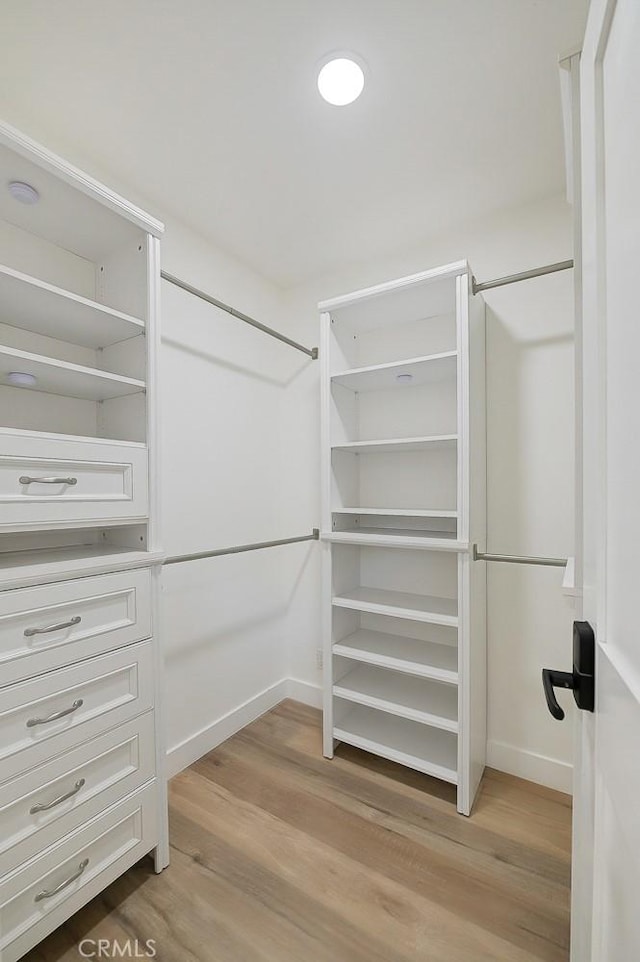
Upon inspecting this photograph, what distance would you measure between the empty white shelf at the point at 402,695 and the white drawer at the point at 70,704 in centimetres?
98

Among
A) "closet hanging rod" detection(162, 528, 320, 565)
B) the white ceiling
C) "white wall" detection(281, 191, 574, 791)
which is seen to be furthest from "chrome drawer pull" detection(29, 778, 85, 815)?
the white ceiling

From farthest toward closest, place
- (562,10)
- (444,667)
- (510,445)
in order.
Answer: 1. (510,445)
2. (444,667)
3. (562,10)

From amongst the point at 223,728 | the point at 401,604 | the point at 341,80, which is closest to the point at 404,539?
the point at 401,604

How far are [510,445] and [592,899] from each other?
153 cm

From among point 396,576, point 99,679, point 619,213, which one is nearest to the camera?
point 619,213

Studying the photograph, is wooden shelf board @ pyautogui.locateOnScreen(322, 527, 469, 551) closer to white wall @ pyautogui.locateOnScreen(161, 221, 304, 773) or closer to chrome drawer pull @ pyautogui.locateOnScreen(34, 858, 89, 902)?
white wall @ pyautogui.locateOnScreen(161, 221, 304, 773)

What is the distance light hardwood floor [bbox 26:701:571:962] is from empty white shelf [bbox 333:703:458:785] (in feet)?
0.41

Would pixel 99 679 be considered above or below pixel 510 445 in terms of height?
below

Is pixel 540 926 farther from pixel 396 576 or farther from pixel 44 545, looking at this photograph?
pixel 44 545

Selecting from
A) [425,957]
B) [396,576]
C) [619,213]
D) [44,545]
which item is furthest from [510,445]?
[44,545]

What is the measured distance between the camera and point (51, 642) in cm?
110

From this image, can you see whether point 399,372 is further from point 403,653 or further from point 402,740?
point 402,740

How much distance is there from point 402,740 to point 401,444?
135 cm

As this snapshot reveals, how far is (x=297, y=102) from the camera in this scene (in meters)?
1.32
